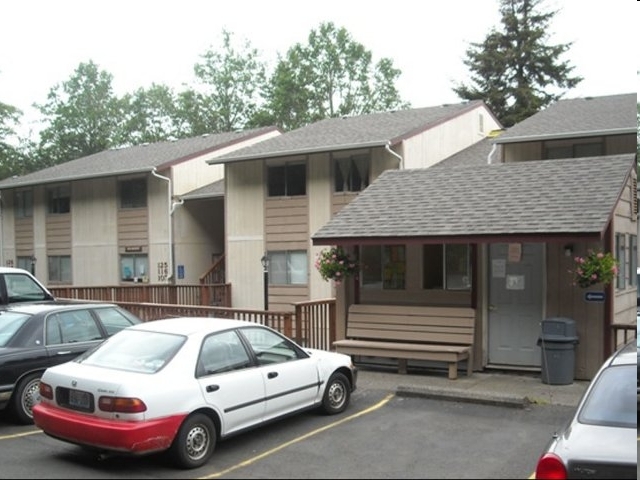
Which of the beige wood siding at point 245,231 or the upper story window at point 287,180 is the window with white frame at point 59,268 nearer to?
the beige wood siding at point 245,231

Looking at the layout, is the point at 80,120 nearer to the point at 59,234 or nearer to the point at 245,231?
the point at 59,234

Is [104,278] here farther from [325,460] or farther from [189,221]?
[325,460]

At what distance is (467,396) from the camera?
9469 millimetres

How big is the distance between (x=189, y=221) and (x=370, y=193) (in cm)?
1379

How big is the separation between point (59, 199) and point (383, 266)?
804 inches

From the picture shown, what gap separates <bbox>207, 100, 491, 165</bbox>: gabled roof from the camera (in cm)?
2064

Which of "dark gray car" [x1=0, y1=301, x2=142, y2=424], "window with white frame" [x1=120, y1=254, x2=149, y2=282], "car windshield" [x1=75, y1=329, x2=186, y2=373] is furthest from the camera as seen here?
"window with white frame" [x1=120, y1=254, x2=149, y2=282]

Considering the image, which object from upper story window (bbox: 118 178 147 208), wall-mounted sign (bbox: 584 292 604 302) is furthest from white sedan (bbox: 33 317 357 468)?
upper story window (bbox: 118 178 147 208)

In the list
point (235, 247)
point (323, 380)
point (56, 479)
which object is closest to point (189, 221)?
point (235, 247)

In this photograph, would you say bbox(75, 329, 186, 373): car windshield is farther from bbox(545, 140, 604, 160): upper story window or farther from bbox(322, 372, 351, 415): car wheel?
bbox(545, 140, 604, 160): upper story window

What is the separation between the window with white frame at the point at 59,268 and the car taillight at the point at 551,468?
1071 inches

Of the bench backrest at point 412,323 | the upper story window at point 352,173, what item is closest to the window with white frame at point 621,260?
the bench backrest at point 412,323

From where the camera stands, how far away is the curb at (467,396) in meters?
9.18

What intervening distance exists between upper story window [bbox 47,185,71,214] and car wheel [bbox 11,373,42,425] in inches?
835
